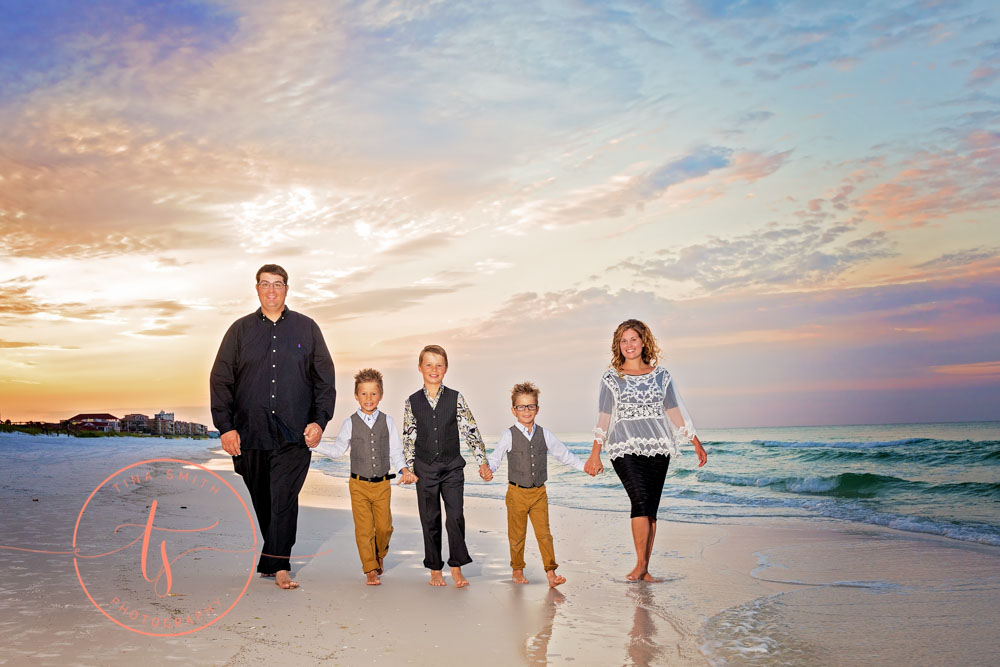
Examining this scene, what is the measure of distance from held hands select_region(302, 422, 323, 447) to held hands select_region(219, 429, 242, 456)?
49 centimetres

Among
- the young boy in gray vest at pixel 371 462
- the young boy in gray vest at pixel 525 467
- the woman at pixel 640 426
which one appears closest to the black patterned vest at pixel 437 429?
the young boy in gray vest at pixel 371 462

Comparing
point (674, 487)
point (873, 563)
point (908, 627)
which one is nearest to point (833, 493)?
point (674, 487)

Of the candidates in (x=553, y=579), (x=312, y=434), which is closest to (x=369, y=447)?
(x=312, y=434)

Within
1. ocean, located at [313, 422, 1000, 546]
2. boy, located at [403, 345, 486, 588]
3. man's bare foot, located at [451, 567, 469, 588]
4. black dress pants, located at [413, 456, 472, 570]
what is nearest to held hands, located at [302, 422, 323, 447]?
boy, located at [403, 345, 486, 588]

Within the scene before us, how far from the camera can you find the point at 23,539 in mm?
7023

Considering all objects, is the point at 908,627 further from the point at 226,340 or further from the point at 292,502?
the point at 226,340

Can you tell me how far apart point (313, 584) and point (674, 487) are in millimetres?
11248

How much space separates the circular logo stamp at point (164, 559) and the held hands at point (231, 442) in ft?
0.77

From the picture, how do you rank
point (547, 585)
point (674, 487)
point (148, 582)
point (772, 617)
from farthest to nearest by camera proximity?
point (674, 487) → point (547, 585) → point (148, 582) → point (772, 617)

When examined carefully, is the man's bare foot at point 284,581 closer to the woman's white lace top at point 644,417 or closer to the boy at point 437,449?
the boy at point 437,449

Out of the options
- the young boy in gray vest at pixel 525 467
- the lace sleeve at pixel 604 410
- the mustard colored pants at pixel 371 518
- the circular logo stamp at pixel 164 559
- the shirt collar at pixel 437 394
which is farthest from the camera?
the lace sleeve at pixel 604 410

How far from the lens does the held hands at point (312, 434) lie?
5762mm

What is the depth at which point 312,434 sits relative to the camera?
577 cm

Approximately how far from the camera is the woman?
20.3ft
